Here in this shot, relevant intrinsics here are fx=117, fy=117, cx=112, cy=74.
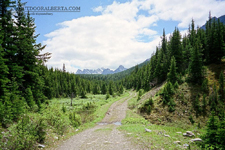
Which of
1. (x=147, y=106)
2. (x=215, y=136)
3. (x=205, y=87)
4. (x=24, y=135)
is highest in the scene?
(x=205, y=87)

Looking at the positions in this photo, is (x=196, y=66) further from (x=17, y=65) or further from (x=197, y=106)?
(x=17, y=65)

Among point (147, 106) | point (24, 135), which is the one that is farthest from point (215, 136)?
point (147, 106)

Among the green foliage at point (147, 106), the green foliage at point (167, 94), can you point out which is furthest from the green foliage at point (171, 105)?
the green foliage at point (147, 106)

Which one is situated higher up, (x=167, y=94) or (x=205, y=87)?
(x=205, y=87)

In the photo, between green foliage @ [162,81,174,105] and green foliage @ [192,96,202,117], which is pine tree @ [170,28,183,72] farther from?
green foliage @ [192,96,202,117]

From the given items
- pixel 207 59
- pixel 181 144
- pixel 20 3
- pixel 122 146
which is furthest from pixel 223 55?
pixel 20 3

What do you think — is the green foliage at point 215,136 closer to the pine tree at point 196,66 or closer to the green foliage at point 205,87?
the green foliage at point 205,87

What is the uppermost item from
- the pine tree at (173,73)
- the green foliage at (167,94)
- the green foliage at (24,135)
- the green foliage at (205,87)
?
the pine tree at (173,73)

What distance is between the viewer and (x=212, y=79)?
28641 millimetres

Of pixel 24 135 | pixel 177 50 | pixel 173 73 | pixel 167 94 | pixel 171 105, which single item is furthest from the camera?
pixel 177 50

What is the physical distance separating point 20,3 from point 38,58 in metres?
7.70

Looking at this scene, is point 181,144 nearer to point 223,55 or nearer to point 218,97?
point 218,97

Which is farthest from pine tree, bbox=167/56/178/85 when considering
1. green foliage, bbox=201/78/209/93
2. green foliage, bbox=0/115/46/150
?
green foliage, bbox=0/115/46/150

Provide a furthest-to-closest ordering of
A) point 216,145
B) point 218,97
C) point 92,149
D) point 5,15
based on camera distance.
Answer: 1. point 218,97
2. point 5,15
3. point 92,149
4. point 216,145
